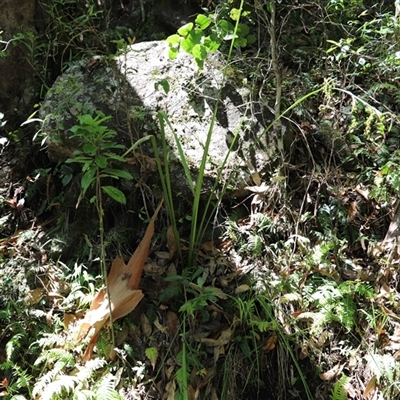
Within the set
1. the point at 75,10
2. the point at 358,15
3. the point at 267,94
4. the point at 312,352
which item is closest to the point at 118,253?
the point at 312,352

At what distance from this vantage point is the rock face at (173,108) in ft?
9.62

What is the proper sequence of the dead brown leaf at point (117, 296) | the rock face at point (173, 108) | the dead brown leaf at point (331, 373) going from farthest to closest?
the rock face at point (173, 108)
the dead brown leaf at point (117, 296)
the dead brown leaf at point (331, 373)

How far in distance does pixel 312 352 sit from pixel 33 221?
193 centimetres

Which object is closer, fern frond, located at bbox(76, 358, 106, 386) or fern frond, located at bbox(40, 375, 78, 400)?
fern frond, located at bbox(40, 375, 78, 400)

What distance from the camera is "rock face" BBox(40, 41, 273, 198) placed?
2.93m

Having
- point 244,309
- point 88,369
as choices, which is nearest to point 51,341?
point 88,369

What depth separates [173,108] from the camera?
3.08 meters

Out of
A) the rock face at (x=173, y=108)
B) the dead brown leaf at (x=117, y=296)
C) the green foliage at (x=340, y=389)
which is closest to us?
the green foliage at (x=340, y=389)

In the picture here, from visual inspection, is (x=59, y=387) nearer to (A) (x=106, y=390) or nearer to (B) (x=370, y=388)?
(A) (x=106, y=390)

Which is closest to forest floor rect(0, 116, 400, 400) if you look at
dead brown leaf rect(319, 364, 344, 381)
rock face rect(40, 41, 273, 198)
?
dead brown leaf rect(319, 364, 344, 381)

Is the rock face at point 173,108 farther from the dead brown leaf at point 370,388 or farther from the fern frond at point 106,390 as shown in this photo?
the dead brown leaf at point 370,388

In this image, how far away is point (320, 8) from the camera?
330 centimetres

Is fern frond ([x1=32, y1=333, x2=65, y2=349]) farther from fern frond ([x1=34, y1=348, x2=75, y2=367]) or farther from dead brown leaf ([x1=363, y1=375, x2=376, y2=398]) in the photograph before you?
dead brown leaf ([x1=363, y1=375, x2=376, y2=398])

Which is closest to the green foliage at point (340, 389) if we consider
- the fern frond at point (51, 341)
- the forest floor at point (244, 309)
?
the forest floor at point (244, 309)
